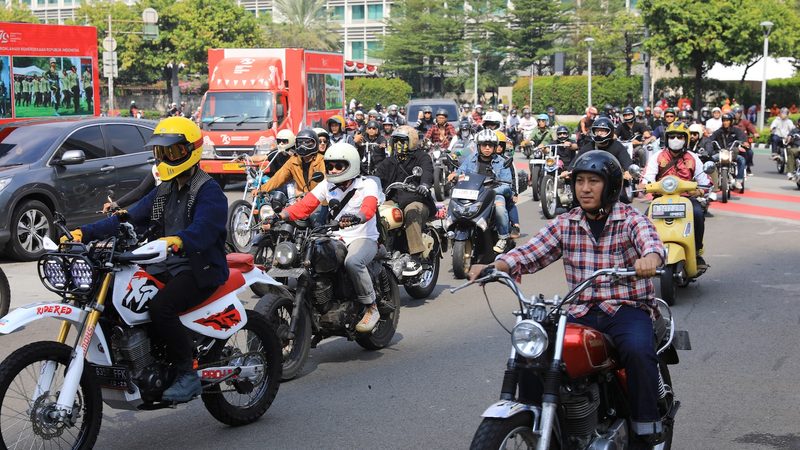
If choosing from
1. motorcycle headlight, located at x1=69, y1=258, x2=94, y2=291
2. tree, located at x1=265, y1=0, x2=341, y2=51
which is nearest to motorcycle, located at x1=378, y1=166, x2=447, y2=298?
motorcycle headlight, located at x1=69, y1=258, x2=94, y2=291

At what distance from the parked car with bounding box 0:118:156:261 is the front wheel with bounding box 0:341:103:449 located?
7.98 meters

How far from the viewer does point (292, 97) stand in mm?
25844

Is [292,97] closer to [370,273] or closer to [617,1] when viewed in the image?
[370,273]

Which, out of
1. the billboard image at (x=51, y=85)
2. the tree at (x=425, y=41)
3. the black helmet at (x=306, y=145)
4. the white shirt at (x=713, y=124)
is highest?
the tree at (x=425, y=41)

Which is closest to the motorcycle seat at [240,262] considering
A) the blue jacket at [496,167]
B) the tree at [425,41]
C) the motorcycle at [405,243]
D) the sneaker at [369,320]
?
the sneaker at [369,320]

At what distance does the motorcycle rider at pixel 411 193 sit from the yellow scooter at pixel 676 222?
7.81 ft

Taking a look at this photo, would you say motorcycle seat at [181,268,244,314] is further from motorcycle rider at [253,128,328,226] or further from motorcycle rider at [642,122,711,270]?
motorcycle rider at [642,122,711,270]

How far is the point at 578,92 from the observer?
69250 mm

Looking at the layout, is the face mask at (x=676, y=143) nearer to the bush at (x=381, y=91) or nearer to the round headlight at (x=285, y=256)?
the round headlight at (x=285, y=256)

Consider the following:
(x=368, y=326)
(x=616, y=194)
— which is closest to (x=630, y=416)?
(x=616, y=194)

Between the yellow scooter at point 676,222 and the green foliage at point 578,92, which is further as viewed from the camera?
the green foliage at point 578,92

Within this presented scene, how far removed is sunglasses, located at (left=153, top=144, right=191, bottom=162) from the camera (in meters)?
6.05

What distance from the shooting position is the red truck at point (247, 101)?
902 inches

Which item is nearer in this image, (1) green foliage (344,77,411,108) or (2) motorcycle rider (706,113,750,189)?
(2) motorcycle rider (706,113,750,189)
